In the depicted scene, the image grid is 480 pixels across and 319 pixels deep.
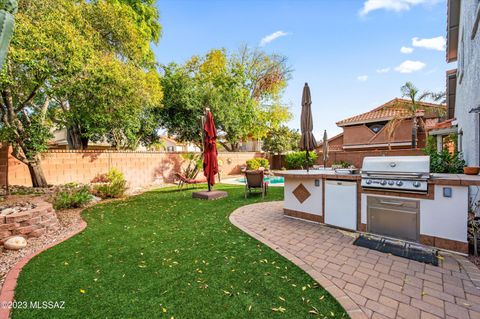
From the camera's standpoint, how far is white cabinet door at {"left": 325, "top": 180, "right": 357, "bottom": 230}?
3.91 metres

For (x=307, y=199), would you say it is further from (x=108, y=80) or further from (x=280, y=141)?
(x=280, y=141)

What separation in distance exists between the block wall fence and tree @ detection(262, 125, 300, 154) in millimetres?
9337

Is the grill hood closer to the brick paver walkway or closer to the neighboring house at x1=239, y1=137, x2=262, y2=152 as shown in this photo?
the brick paver walkway

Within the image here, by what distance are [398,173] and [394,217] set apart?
73 cm

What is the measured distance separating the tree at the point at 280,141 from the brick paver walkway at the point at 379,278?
1594 cm

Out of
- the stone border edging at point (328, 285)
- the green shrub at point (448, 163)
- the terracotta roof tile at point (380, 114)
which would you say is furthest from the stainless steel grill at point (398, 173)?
the terracotta roof tile at point (380, 114)

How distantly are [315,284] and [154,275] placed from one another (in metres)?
1.87

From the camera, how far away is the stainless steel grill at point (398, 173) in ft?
10.4

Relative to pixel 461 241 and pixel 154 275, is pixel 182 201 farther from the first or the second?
pixel 461 241

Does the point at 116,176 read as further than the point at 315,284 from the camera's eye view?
Yes

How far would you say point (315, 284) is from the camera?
7.88ft

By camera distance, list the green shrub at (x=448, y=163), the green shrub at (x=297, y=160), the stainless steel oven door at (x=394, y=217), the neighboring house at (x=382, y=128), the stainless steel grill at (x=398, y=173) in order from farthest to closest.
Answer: the green shrub at (x=297, y=160)
the neighboring house at (x=382, y=128)
the green shrub at (x=448, y=163)
the stainless steel oven door at (x=394, y=217)
the stainless steel grill at (x=398, y=173)

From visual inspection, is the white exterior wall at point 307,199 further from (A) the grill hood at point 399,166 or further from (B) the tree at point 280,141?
(B) the tree at point 280,141

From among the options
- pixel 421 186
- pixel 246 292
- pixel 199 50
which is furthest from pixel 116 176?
pixel 199 50
